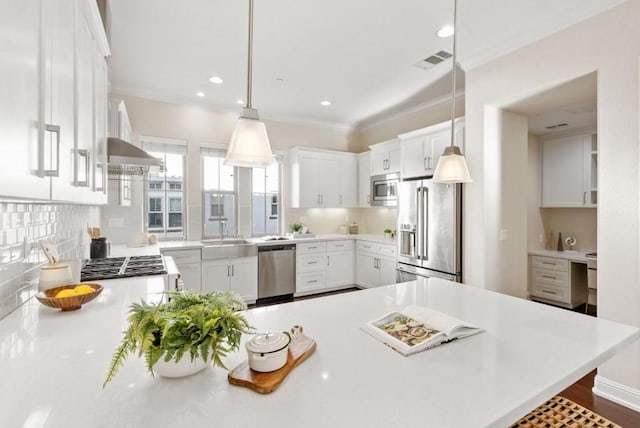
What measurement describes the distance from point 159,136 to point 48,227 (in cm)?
272

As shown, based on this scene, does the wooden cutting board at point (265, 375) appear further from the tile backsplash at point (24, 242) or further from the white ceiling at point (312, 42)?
the white ceiling at point (312, 42)

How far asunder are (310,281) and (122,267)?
284 cm

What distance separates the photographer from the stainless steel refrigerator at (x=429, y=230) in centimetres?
326

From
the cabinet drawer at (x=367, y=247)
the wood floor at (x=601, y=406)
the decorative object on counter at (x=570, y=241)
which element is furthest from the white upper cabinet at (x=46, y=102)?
the decorative object on counter at (x=570, y=241)

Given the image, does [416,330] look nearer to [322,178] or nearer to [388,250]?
[388,250]

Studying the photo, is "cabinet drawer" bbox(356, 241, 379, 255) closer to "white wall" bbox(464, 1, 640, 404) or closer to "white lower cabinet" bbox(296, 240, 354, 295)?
"white lower cabinet" bbox(296, 240, 354, 295)

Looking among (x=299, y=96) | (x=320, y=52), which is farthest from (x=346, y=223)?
(x=320, y=52)

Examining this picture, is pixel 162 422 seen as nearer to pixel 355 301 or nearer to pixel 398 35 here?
pixel 355 301

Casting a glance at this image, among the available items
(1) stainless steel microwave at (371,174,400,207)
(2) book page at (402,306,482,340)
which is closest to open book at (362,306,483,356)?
(2) book page at (402,306,482,340)

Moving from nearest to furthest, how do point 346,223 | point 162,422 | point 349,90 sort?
point 162,422, point 349,90, point 346,223

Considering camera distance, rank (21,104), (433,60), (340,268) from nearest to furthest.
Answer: (21,104) → (433,60) → (340,268)

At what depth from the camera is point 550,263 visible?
14.2 feet

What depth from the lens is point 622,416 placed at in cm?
198

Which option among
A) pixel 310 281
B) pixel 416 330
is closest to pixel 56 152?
pixel 416 330
